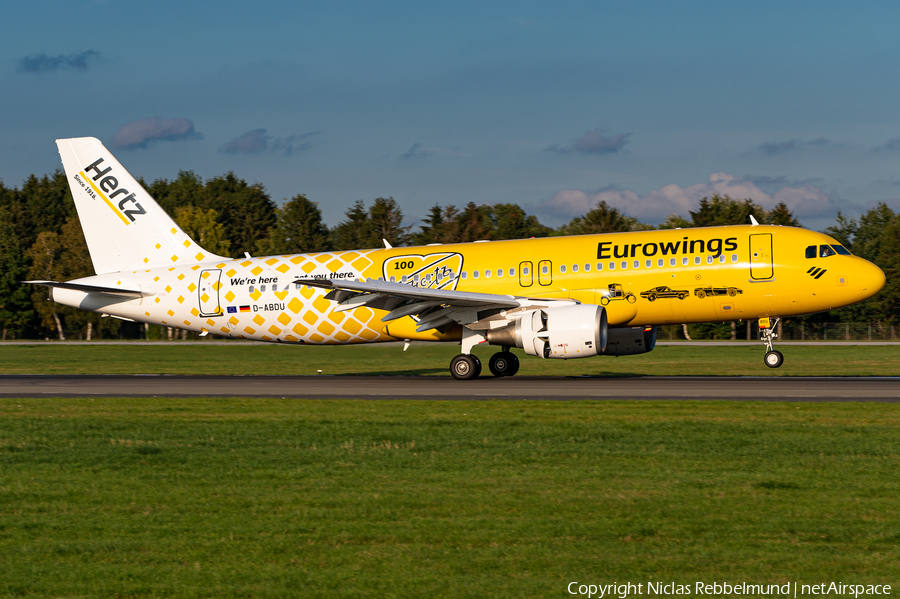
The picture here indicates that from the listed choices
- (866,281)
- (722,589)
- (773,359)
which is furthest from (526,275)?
(722,589)

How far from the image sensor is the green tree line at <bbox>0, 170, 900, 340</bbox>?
77.5m

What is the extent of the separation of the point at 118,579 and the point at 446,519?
10.6 ft

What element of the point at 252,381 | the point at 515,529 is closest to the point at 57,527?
the point at 515,529

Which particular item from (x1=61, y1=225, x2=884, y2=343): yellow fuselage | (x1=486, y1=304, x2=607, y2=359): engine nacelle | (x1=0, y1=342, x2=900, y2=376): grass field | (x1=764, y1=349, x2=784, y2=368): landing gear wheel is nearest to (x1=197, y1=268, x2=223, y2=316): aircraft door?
(x1=61, y1=225, x2=884, y2=343): yellow fuselage

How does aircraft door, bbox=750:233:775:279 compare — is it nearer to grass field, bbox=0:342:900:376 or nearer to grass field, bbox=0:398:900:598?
grass field, bbox=0:342:900:376

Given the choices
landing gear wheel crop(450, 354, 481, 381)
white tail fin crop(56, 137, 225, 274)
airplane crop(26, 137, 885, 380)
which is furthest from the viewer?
white tail fin crop(56, 137, 225, 274)

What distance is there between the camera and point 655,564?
734 centimetres

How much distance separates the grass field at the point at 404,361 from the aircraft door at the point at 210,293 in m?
4.76

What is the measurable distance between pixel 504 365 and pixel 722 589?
71.0ft

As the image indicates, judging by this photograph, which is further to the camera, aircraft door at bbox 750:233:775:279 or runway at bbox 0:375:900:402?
aircraft door at bbox 750:233:775:279

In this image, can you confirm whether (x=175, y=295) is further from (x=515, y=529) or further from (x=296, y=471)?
(x=515, y=529)

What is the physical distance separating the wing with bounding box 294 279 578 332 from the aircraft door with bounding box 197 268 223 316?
421 cm

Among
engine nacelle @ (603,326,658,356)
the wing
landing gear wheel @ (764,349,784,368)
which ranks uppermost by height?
the wing

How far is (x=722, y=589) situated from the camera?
6812 mm
